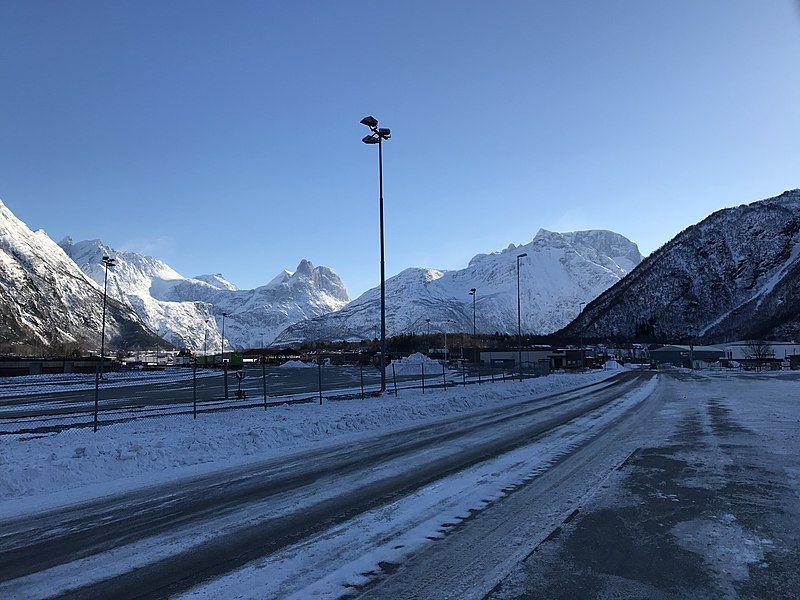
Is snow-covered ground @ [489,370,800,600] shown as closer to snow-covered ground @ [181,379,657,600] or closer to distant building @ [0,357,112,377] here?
snow-covered ground @ [181,379,657,600]

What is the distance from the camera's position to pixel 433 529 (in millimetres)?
5910

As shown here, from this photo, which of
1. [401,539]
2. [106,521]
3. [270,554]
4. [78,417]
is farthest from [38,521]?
[78,417]

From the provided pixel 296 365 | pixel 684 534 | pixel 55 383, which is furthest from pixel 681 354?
pixel 684 534

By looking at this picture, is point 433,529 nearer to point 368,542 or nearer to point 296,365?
point 368,542

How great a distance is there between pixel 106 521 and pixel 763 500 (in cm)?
822

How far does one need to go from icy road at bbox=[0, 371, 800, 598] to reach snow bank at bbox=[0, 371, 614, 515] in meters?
1.05

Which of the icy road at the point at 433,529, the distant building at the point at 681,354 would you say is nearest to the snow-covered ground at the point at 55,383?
the icy road at the point at 433,529

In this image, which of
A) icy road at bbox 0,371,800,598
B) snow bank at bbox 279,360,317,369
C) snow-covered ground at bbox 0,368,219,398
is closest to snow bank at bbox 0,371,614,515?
icy road at bbox 0,371,800,598

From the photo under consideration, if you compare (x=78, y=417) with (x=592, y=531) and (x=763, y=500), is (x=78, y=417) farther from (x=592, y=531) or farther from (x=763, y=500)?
(x=763, y=500)

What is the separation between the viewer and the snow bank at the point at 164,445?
8859mm

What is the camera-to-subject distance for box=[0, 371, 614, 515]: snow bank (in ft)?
29.1

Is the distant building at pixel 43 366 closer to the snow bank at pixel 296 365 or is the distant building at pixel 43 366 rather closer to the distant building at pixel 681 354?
the snow bank at pixel 296 365

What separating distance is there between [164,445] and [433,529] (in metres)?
7.73

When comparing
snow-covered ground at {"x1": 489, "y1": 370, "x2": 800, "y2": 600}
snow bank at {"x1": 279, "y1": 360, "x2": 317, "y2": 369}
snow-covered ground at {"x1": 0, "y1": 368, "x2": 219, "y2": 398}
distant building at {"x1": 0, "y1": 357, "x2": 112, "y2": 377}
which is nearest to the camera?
snow-covered ground at {"x1": 489, "y1": 370, "x2": 800, "y2": 600}
